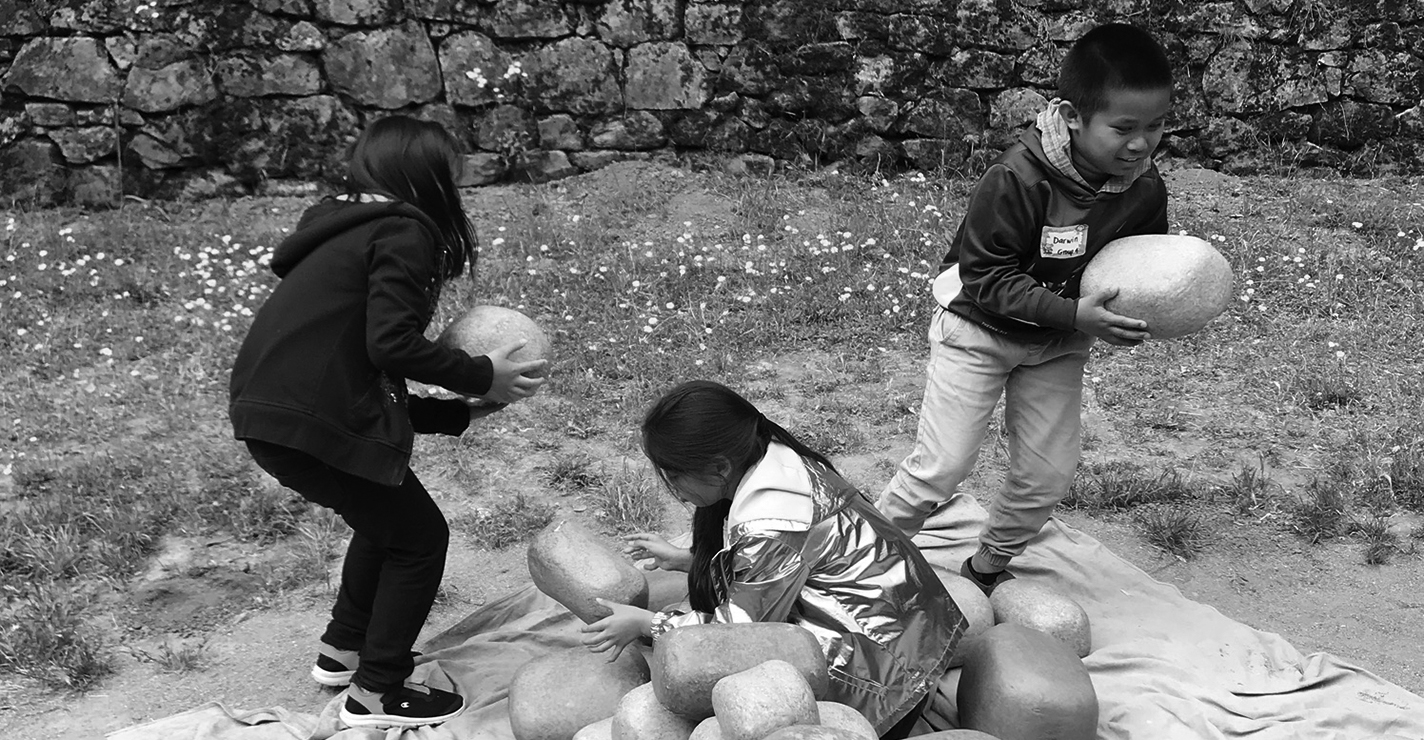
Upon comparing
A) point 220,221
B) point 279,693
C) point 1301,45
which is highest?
point 1301,45

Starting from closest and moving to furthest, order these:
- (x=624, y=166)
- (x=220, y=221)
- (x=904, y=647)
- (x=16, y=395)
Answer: (x=904, y=647) < (x=16, y=395) < (x=220, y=221) < (x=624, y=166)

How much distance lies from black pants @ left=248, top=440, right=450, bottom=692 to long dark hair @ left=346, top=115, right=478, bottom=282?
0.64 metres

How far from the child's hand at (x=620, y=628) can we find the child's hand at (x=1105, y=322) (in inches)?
53.8

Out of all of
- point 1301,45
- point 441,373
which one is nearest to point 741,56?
point 1301,45

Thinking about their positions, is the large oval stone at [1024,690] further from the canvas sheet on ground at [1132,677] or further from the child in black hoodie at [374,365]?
the child in black hoodie at [374,365]

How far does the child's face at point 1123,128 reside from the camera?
129 inches

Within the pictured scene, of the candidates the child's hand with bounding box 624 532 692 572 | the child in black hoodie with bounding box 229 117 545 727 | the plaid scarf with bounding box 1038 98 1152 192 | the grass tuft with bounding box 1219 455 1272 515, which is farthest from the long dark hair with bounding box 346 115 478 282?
the grass tuft with bounding box 1219 455 1272 515

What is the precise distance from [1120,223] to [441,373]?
74.0 inches

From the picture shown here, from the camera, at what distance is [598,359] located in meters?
5.86

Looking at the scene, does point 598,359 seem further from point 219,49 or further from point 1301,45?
point 1301,45

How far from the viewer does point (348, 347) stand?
3092mm

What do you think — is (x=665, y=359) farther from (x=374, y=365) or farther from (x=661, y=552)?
(x=374, y=365)

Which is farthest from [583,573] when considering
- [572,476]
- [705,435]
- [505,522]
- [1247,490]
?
[1247,490]

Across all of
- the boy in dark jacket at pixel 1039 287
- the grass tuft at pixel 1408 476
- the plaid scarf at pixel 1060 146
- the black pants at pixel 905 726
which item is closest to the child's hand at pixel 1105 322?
the boy in dark jacket at pixel 1039 287
